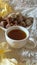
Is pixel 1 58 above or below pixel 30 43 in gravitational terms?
below

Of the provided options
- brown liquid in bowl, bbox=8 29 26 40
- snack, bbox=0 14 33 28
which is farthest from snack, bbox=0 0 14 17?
brown liquid in bowl, bbox=8 29 26 40

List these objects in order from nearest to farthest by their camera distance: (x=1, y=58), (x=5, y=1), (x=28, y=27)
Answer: (x=1, y=58), (x=28, y=27), (x=5, y=1)

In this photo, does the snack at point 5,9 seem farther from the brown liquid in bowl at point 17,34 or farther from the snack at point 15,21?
the brown liquid in bowl at point 17,34

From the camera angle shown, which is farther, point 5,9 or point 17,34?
point 5,9

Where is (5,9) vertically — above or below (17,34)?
above

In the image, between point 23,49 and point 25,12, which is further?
point 25,12

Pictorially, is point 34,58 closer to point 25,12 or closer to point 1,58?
point 1,58

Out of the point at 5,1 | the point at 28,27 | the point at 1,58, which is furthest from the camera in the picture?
the point at 5,1

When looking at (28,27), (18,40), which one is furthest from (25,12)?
(18,40)
